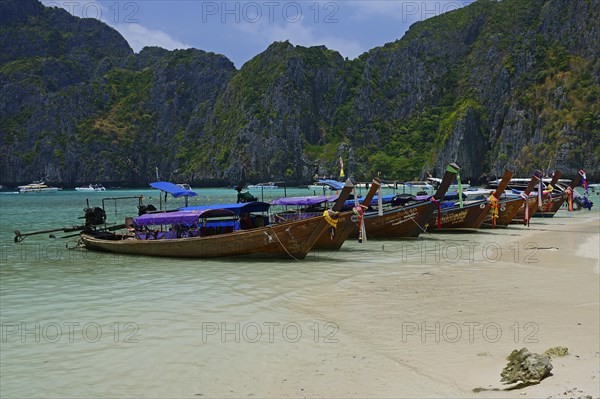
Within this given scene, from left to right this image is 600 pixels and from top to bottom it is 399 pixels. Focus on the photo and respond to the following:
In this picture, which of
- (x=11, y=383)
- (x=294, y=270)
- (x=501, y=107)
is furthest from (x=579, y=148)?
(x=11, y=383)

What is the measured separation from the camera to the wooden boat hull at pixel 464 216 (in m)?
28.3

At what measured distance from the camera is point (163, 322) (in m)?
10.5

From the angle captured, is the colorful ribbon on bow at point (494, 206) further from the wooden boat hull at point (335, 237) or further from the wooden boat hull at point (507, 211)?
the wooden boat hull at point (335, 237)

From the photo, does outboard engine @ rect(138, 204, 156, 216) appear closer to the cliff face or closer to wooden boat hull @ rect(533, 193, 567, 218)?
wooden boat hull @ rect(533, 193, 567, 218)

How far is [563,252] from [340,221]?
891 cm

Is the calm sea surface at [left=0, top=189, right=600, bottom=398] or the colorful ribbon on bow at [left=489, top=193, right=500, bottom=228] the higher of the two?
the colorful ribbon on bow at [left=489, top=193, right=500, bottom=228]

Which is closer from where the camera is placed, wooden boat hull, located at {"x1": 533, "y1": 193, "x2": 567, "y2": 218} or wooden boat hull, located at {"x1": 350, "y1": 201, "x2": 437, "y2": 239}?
wooden boat hull, located at {"x1": 350, "y1": 201, "x2": 437, "y2": 239}

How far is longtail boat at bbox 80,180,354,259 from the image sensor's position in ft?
59.0

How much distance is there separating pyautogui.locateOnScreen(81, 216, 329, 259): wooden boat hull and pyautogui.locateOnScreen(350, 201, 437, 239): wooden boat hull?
7.48m

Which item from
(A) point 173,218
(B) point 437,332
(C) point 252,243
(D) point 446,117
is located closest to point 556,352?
(B) point 437,332

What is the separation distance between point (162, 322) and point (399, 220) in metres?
16.7

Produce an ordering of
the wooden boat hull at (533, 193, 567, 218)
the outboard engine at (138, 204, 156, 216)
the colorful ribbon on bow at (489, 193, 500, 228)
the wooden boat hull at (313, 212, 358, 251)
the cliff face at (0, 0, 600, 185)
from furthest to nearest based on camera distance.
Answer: the cliff face at (0, 0, 600, 185) → the wooden boat hull at (533, 193, 567, 218) → the colorful ribbon on bow at (489, 193, 500, 228) → the outboard engine at (138, 204, 156, 216) → the wooden boat hull at (313, 212, 358, 251)

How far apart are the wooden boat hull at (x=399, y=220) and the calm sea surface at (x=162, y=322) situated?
493cm

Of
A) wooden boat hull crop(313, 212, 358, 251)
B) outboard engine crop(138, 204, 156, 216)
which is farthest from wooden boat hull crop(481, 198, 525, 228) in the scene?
→ outboard engine crop(138, 204, 156, 216)
